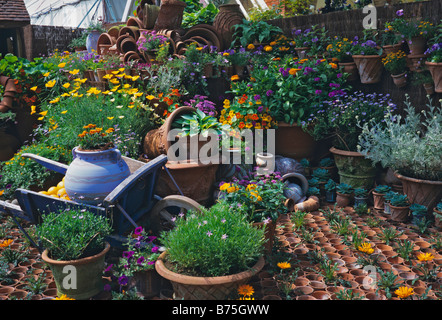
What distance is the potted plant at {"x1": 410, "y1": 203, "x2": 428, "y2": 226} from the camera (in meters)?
4.32

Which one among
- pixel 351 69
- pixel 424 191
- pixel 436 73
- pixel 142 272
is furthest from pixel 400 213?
pixel 142 272

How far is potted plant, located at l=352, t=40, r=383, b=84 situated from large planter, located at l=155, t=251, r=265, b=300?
359cm

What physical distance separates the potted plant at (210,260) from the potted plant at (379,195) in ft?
7.56

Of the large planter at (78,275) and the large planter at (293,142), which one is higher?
the large planter at (293,142)

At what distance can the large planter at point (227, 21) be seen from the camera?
22.6 ft

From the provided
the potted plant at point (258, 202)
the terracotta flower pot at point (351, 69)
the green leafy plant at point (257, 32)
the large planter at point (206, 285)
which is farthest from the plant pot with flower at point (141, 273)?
the green leafy plant at point (257, 32)

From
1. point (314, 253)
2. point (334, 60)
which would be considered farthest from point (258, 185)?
point (334, 60)

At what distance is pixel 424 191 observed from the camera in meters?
4.45

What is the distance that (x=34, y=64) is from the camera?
7.28 m

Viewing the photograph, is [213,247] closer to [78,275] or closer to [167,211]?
[78,275]

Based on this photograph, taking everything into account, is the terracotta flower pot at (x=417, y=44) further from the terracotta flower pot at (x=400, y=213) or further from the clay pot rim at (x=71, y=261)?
the clay pot rim at (x=71, y=261)

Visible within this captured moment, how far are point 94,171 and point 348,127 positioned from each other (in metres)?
3.01

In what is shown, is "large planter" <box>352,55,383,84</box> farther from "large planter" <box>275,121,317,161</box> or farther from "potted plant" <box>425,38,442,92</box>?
"large planter" <box>275,121,317,161</box>

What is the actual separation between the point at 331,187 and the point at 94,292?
10.1ft
